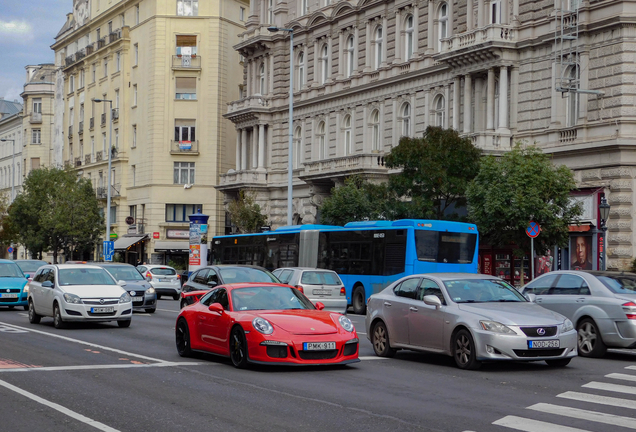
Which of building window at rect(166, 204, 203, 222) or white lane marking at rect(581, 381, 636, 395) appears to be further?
building window at rect(166, 204, 203, 222)

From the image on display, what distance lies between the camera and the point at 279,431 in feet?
30.6

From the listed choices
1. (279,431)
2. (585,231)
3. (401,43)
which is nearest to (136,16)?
(401,43)

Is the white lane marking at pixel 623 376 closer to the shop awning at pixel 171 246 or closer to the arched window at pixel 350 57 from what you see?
the arched window at pixel 350 57

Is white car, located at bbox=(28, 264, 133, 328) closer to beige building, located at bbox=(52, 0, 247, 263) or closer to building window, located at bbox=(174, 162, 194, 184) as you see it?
beige building, located at bbox=(52, 0, 247, 263)

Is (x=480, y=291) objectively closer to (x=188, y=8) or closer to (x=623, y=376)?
(x=623, y=376)

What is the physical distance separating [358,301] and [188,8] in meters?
42.8

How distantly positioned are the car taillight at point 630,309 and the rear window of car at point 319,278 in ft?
41.5

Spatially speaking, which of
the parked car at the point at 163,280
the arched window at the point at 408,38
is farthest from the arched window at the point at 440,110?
the parked car at the point at 163,280

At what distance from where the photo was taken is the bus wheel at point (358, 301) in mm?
33281

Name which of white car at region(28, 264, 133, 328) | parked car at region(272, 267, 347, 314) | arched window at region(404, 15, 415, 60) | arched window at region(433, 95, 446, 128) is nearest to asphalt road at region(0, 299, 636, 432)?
white car at region(28, 264, 133, 328)

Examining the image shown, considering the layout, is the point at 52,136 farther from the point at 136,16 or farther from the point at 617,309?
the point at 617,309

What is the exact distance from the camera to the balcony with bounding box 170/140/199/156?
70.2 metres

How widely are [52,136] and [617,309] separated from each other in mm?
85073

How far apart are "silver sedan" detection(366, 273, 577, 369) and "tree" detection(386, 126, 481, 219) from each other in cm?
2049
